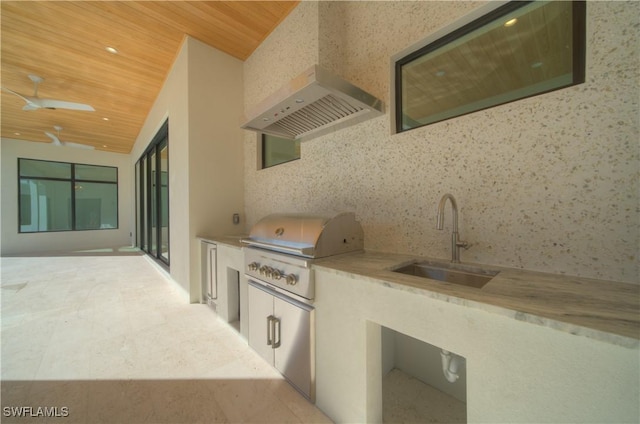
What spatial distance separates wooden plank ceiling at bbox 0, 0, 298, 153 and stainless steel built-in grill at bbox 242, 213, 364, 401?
2309mm

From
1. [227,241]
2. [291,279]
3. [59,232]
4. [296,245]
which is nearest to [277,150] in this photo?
[227,241]

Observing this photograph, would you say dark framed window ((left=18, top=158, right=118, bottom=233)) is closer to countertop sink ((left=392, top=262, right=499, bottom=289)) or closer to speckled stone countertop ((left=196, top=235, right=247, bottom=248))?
speckled stone countertop ((left=196, top=235, right=247, bottom=248))

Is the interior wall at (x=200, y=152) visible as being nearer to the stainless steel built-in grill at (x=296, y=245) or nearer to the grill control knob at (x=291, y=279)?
the stainless steel built-in grill at (x=296, y=245)

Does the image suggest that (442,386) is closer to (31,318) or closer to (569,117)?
(569,117)

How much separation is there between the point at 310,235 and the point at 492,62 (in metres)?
1.53

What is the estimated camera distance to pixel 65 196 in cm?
714

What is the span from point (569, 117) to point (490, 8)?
808 millimetres

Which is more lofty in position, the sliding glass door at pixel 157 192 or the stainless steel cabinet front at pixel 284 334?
the sliding glass door at pixel 157 192

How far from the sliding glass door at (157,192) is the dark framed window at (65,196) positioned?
2.65 metres

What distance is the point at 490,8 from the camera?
4.33ft

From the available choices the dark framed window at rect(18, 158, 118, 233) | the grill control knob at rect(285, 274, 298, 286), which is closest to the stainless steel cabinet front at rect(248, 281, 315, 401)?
the grill control knob at rect(285, 274, 298, 286)

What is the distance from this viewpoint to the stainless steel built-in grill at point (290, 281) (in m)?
1.34

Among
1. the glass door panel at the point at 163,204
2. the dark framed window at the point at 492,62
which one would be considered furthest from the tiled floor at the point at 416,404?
the glass door panel at the point at 163,204

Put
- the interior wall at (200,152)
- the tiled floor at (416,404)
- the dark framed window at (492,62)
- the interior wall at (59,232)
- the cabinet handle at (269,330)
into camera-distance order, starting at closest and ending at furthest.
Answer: the dark framed window at (492,62), the tiled floor at (416,404), the cabinet handle at (269,330), the interior wall at (200,152), the interior wall at (59,232)
